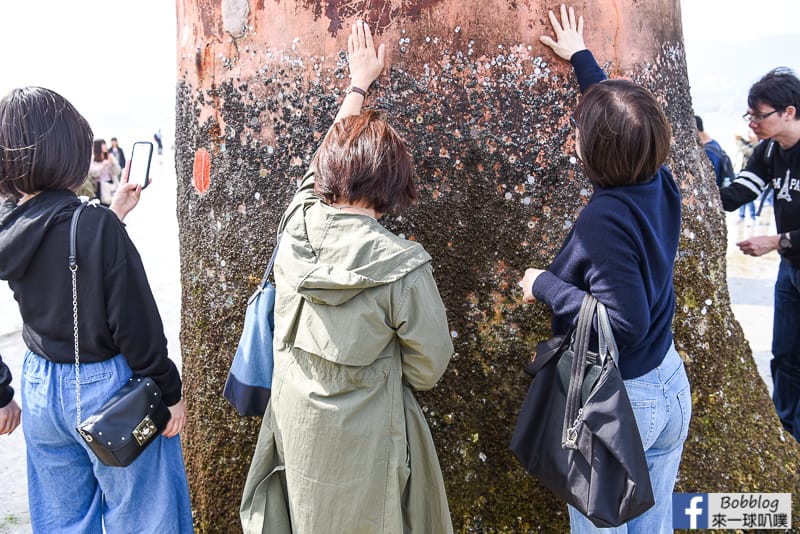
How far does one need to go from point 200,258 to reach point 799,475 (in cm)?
263

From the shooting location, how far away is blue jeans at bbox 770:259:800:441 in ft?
12.5

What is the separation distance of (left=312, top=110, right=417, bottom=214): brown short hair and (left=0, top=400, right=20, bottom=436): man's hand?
51.7 inches

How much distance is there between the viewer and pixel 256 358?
2.20m

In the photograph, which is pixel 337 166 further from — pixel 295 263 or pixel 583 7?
pixel 583 7

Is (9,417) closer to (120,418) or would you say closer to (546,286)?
(120,418)

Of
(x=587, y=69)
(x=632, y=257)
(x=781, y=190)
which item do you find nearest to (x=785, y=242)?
(x=781, y=190)

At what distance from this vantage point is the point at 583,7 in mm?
2475

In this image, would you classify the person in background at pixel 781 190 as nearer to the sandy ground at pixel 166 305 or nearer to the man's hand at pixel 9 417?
the sandy ground at pixel 166 305

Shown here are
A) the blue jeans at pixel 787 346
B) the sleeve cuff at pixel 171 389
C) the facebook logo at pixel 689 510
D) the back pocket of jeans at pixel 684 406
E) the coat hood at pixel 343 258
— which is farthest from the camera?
the blue jeans at pixel 787 346

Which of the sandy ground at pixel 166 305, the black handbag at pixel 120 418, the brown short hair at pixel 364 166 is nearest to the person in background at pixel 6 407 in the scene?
the black handbag at pixel 120 418

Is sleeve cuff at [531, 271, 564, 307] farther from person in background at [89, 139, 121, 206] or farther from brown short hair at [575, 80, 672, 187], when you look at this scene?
person in background at [89, 139, 121, 206]

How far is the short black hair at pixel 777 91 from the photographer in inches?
131

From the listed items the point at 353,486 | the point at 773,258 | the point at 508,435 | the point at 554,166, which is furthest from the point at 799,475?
the point at 773,258

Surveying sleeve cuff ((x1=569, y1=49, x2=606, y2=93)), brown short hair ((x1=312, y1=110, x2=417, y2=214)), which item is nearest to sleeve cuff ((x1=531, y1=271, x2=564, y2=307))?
brown short hair ((x1=312, y1=110, x2=417, y2=214))
